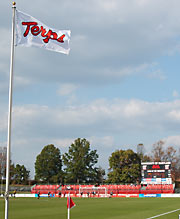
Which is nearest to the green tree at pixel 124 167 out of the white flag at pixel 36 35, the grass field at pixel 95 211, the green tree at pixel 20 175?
the green tree at pixel 20 175

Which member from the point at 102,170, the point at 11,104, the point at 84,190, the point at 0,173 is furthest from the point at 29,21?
the point at 102,170

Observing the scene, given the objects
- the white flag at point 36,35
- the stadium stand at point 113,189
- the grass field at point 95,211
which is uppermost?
the white flag at point 36,35

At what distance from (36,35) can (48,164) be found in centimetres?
Result: 11236

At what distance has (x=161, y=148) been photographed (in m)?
127

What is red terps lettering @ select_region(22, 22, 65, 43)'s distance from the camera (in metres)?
16.1

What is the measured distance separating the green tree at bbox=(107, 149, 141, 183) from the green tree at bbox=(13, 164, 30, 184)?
3955 cm

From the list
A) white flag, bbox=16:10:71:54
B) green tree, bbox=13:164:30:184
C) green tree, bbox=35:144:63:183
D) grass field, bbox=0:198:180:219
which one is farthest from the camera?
green tree, bbox=13:164:30:184

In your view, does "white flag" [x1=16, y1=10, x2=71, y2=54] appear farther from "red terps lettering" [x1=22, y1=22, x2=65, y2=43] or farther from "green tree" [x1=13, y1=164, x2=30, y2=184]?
"green tree" [x1=13, y1=164, x2=30, y2=184]

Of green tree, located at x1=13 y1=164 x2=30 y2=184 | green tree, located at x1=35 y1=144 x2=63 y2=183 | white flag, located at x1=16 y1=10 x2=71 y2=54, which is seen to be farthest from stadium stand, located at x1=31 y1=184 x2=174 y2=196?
white flag, located at x1=16 y1=10 x2=71 y2=54

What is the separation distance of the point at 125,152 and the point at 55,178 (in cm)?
2670

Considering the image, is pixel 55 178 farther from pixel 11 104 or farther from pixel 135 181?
pixel 11 104

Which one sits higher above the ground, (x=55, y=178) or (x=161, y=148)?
(x=161, y=148)

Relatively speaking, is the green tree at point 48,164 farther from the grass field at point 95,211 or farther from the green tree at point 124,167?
the grass field at point 95,211

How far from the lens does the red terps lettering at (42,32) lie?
52.7 ft
